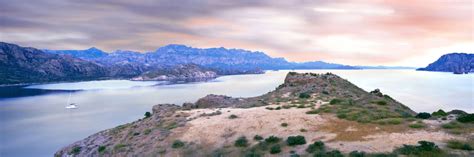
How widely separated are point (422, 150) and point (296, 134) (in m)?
15.3

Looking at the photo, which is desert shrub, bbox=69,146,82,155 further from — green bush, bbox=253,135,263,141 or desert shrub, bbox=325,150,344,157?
desert shrub, bbox=325,150,344,157

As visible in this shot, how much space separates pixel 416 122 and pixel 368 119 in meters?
5.47

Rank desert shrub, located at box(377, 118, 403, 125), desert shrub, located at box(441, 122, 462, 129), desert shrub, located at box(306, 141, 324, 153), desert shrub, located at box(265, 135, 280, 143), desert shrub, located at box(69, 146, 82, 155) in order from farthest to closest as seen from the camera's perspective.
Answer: desert shrub, located at box(69, 146, 82, 155)
desert shrub, located at box(265, 135, 280, 143)
desert shrub, located at box(377, 118, 403, 125)
desert shrub, located at box(441, 122, 462, 129)
desert shrub, located at box(306, 141, 324, 153)

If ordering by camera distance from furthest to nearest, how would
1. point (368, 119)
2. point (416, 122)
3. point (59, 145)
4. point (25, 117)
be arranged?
point (25, 117) → point (59, 145) → point (368, 119) → point (416, 122)

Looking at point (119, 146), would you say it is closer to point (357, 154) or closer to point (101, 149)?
point (101, 149)

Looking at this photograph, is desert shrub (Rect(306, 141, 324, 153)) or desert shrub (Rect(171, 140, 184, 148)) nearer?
desert shrub (Rect(306, 141, 324, 153))

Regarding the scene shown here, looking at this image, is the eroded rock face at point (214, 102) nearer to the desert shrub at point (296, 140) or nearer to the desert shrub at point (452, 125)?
the desert shrub at point (296, 140)

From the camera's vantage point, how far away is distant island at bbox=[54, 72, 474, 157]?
108ft

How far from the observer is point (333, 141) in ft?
120

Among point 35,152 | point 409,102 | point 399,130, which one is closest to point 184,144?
point 399,130

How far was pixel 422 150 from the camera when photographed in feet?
97.2

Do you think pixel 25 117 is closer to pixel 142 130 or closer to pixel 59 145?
pixel 59 145

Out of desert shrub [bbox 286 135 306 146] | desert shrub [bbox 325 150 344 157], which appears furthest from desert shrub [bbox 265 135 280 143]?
desert shrub [bbox 325 150 344 157]

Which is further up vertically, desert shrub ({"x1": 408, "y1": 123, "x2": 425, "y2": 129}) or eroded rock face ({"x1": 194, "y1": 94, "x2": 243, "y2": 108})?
desert shrub ({"x1": 408, "y1": 123, "x2": 425, "y2": 129})
